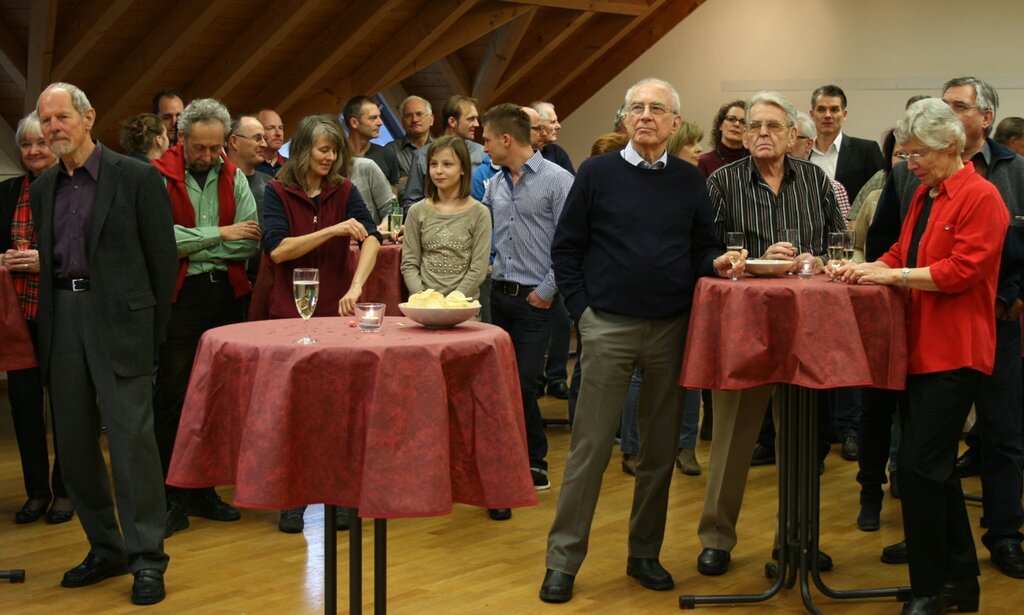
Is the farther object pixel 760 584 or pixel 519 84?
pixel 519 84

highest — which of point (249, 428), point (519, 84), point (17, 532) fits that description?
point (519, 84)

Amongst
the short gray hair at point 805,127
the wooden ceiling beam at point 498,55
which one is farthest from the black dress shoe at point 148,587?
the wooden ceiling beam at point 498,55

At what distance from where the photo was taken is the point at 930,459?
3.79 metres

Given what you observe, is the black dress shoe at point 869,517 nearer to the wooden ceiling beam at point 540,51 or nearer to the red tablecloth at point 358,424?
the red tablecloth at point 358,424

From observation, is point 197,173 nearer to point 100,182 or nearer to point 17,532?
point 100,182

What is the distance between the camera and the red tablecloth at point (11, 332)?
487 centimetres

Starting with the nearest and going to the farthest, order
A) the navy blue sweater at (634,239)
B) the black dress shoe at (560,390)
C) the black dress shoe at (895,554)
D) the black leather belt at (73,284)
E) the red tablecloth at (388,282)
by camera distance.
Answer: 1. the navy blue sweater at (634,239)
2. the black leather belt at (73,284)
3. the black dress shoe at (895,554)
4. the red tablecloth at (388,282)
5. the black dress shoe at (560,390)

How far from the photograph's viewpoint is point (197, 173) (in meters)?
5.12

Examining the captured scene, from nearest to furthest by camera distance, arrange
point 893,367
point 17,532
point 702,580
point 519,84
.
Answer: point 893,367 < point 702,580 < point 17,532 < point 519,84

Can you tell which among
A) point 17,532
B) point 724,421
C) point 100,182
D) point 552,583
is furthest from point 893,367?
point 17,532

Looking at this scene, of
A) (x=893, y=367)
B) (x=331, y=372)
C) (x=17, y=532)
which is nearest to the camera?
(x=331, y=372)

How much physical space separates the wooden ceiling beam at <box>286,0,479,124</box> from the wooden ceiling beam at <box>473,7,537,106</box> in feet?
2.09

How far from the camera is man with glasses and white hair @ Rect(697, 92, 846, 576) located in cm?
425

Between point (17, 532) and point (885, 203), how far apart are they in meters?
3.51
